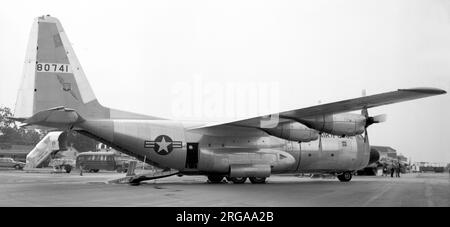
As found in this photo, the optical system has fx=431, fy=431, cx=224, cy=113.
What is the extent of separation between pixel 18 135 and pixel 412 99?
93.8 meters

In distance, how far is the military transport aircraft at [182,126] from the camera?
54.7 feet

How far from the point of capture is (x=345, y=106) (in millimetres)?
16078

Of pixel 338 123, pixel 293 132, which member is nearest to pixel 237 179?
pixel 293 132

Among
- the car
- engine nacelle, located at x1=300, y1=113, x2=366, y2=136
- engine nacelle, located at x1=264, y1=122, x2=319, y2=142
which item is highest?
engine nacelle, located at x1=300, y1=113, x2=366, y2=136

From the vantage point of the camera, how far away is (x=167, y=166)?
1914cm

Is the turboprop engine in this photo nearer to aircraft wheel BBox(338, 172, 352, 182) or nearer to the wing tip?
the wing tip

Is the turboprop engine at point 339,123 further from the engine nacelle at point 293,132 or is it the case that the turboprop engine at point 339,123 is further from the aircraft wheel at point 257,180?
the aircraft wheel at point 257,180

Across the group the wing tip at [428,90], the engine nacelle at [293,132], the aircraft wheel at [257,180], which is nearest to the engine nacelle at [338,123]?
the engine nacelle at [293,132]

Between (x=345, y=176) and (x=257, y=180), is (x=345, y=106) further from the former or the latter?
(x=345, y=176)

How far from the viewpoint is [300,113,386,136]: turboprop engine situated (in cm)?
1759

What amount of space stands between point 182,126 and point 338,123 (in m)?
6.80

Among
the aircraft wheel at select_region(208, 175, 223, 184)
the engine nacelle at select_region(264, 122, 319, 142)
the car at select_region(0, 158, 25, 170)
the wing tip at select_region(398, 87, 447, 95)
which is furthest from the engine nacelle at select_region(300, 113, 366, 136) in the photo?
the car at select_region(0, 158, 25, 170)

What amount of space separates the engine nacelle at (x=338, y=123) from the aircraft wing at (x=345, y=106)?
1.41 ft
